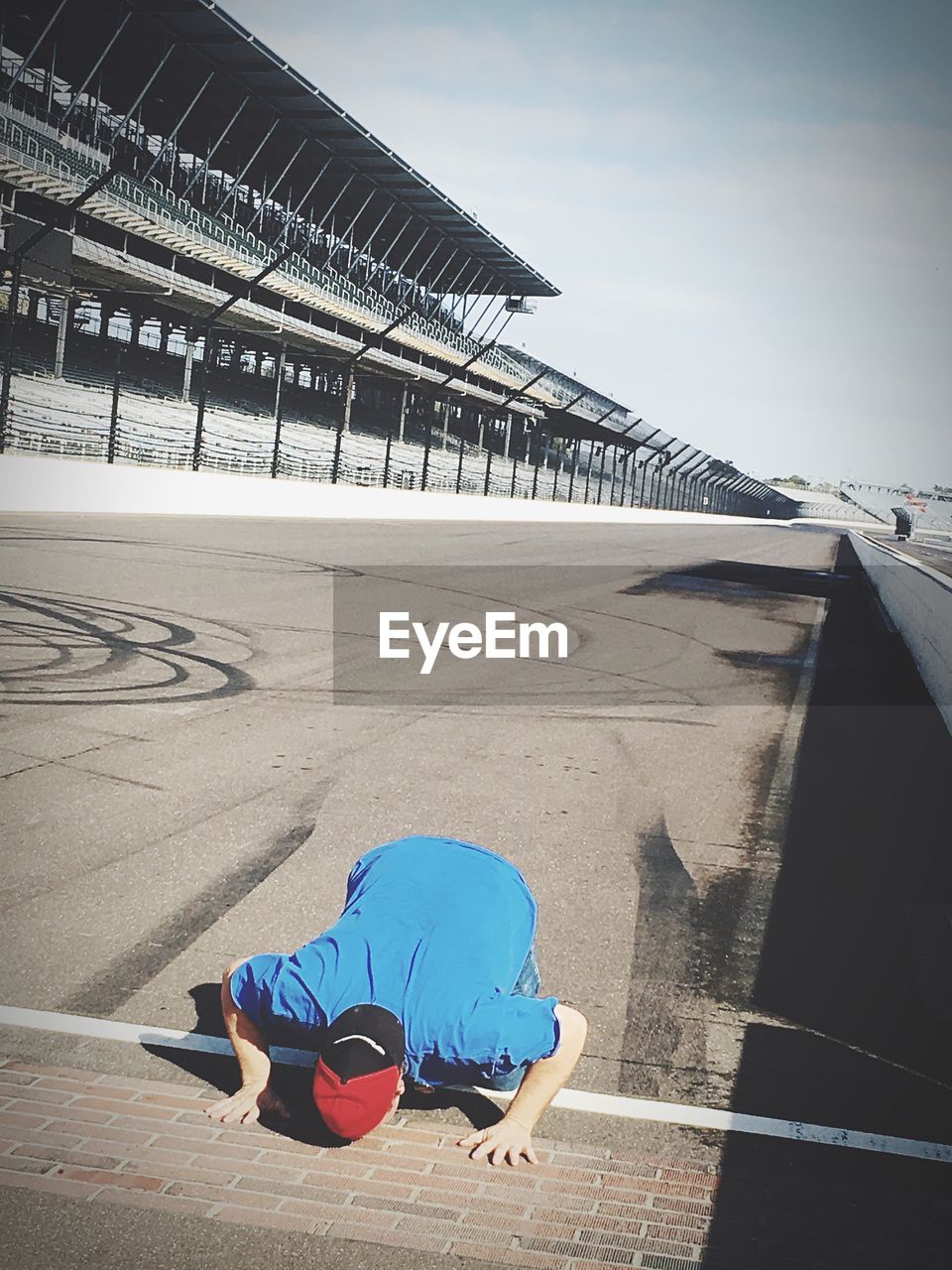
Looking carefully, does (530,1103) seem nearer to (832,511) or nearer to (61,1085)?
(61,1085)

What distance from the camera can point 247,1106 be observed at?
10.4 feet

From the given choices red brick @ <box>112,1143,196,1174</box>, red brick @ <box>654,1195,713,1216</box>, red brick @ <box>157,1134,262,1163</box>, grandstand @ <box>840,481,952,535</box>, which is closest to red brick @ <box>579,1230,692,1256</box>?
red brick @ <box>654,1195,713,1216</box>

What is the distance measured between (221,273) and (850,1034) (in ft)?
145

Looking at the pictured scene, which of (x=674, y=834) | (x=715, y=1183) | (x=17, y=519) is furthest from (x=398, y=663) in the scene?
(x=17, y=519)

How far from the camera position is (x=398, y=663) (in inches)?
399

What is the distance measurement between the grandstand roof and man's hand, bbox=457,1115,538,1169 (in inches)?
1584

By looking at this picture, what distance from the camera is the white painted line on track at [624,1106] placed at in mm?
3271

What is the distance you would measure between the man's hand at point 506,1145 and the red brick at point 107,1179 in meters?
0.80

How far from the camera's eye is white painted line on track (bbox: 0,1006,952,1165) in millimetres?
3271

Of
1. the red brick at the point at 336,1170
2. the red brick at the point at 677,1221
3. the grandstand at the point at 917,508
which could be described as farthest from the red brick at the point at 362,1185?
the grandstand at the point at 917,508

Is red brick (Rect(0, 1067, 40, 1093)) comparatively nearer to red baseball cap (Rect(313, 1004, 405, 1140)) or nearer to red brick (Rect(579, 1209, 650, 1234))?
red baseball cap (Rect(313, 1004, 405, 1140))

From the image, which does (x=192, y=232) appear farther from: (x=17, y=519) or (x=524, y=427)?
(x=524, y=427)

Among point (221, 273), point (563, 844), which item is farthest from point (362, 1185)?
point (221, 273)

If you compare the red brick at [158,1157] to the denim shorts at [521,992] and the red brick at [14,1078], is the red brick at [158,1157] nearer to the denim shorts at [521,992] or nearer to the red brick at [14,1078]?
the red brick at [14,1078]
